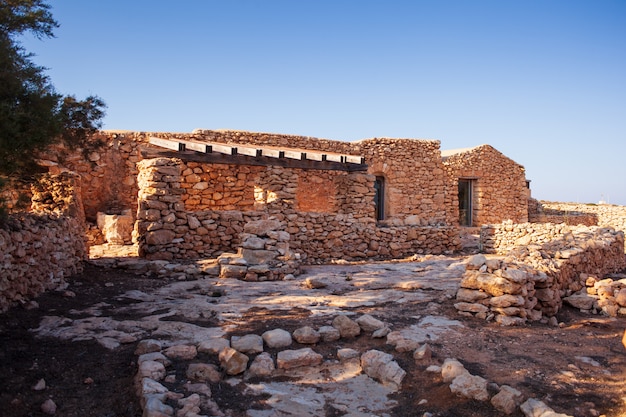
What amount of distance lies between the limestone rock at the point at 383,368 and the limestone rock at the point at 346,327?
0.67m

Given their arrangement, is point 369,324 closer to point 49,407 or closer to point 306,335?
point 306,335

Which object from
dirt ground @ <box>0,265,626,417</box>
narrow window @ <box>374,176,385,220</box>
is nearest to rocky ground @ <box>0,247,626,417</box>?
dirt ground @ <box>0,265,626,417</box>

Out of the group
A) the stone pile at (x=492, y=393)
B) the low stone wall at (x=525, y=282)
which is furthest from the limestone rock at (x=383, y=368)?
the low stone wall at (x=525, y=282)

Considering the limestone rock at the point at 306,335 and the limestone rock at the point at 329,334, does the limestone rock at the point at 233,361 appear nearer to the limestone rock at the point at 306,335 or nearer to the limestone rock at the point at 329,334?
the limestone rock at the point at 306,335

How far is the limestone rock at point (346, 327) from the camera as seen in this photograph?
16.9ft

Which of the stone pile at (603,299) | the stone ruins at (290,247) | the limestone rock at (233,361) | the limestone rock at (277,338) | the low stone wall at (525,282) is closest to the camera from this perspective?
the limestone rock at (233,361)

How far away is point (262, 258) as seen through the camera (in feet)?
29.8

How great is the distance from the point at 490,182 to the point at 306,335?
1773cm

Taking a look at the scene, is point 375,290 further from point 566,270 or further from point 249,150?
point 249,150

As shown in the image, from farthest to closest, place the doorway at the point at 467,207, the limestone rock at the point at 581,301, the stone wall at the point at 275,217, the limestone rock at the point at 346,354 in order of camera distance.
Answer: the doorway at the point at 467,207 < the stone wall at the point at 275,217 < the limestone rock at the point at 581,301 < the limestone rock at the point at 346,354

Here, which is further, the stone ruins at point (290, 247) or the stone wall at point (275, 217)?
the stone wall at point (275, 217)

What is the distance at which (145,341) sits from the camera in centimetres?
462

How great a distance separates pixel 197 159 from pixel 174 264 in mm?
3130

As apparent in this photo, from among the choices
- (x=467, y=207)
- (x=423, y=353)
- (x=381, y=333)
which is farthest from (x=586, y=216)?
(x=423, y=353)
